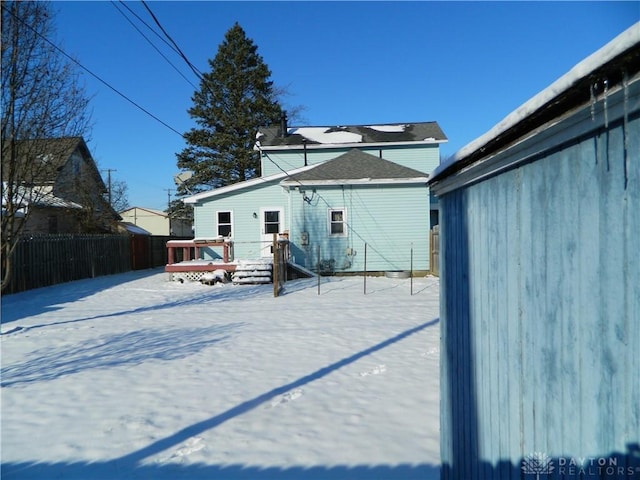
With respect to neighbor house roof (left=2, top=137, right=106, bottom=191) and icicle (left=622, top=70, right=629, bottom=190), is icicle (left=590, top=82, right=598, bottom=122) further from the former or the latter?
neighbor house roof (left=2, top=137, right=106, bottom=191)

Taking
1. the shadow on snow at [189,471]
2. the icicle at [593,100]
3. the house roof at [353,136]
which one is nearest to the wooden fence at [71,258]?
the shadow on snow at [189,471]

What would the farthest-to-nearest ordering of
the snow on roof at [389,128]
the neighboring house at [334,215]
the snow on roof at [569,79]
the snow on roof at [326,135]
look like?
the snow on roof at [389,128]
the snow on roof at [326,135]
the neighboring house at [334,215]
the snow on roof at [569,79]

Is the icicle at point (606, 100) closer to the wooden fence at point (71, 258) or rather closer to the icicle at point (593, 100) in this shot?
the icicle at point (593, 100)

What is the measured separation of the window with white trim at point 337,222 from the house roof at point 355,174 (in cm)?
113

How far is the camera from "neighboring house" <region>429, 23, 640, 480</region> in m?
1.21

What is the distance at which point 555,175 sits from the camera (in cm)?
158

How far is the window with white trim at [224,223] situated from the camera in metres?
17.2

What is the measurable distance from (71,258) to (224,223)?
602 cm

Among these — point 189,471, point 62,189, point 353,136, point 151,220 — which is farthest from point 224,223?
point 151,220

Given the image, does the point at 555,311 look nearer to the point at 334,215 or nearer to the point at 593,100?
the point at 593,100

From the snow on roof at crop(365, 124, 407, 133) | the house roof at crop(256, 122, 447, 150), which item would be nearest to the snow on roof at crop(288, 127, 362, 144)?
the house roof at crop(256, 122, 447, 150)

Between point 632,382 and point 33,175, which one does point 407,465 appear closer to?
point 632,382

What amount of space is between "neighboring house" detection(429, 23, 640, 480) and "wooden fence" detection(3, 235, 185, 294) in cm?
1064

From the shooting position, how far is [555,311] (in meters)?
1.55
